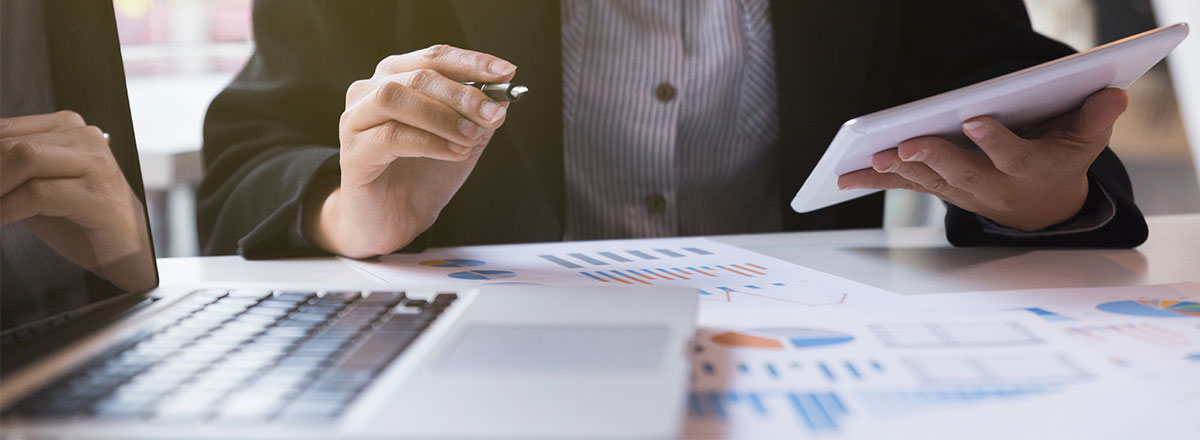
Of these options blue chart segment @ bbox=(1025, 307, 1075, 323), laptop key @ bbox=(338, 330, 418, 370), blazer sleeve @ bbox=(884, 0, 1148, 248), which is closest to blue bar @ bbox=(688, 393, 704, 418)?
laptop key @ bbox=(338, 330, 418, 370)

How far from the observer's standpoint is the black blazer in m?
0.89

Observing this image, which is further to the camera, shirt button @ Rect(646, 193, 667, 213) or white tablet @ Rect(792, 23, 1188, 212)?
shirt button @ Rect(646, 193, 667, 213)

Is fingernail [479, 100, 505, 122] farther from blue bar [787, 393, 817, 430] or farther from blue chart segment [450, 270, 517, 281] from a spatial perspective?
blue bar [787, 393, 817, 430]

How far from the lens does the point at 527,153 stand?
3.10 feet

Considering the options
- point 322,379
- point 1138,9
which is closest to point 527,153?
point 322,379

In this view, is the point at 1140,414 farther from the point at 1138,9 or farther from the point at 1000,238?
the point at 1138,9

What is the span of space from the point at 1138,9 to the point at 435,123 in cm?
234

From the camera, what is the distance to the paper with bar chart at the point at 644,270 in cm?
56

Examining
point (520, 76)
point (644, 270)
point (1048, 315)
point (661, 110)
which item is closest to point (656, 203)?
point (661, 110)

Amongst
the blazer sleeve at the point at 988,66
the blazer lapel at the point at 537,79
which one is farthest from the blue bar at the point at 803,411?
the blazer lapel at the point at 537,79

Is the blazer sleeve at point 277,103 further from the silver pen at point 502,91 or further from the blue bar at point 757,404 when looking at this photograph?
the blue bar at point 757,404

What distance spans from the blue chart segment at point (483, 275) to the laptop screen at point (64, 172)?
213mm

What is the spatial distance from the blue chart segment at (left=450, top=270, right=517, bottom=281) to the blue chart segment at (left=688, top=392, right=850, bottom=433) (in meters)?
0.31

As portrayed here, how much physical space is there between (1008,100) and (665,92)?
0.45 metres
